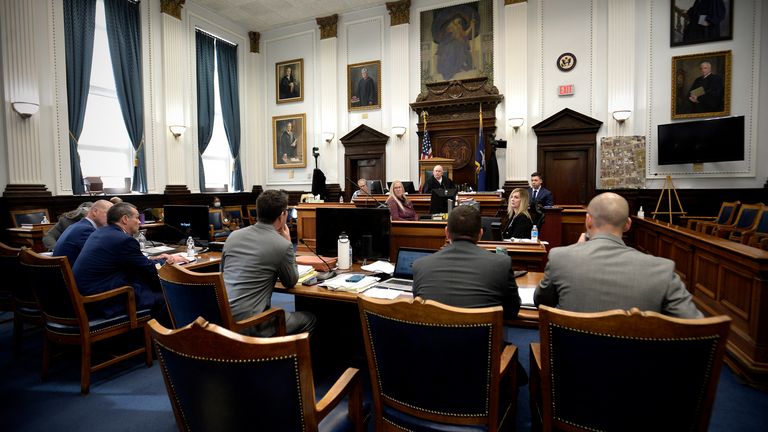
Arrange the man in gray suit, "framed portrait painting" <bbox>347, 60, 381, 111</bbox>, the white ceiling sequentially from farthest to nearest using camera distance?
"framed portrait painting" <bbox>347, 60, 381, 111</bbox>
the white ceiling
the man in gray suit

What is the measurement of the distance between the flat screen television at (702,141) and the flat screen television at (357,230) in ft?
23.5

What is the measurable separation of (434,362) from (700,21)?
9.51m

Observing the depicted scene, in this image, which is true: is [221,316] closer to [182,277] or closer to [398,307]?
[182,277]

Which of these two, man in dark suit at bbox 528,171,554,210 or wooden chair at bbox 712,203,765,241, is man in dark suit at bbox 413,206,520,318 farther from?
wooden chair at bbox 712,203,765,241

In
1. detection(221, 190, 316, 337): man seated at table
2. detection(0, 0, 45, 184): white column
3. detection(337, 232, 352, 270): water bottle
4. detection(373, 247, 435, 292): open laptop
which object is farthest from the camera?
detection(0, 0, 45, 184): white column

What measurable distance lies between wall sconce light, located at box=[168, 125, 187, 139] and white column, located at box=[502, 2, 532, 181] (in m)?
7.40

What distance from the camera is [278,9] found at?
10.2 meters

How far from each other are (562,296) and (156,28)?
10.0 m

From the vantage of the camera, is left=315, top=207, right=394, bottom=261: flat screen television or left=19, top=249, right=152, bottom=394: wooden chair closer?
left=19, top=249, right=152, bottom=394: wooden chair

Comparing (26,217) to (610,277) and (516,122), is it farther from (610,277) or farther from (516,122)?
(516,122)

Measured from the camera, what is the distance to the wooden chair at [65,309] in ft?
9.12

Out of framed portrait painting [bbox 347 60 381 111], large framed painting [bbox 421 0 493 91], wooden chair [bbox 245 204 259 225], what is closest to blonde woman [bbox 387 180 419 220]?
large framed painting [bbox 421 0 493 91]

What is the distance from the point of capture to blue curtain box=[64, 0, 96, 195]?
710 centimetres

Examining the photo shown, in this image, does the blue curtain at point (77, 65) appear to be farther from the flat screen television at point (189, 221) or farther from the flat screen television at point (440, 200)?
the flat screen television at point (440, 200)
